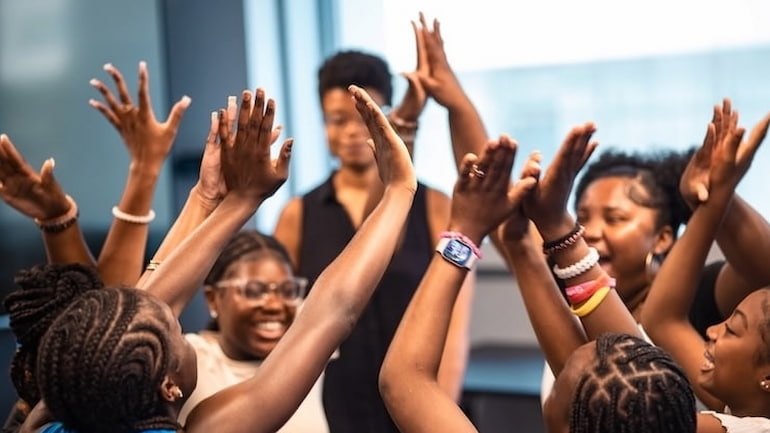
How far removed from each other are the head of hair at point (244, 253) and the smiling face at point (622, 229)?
0.68m

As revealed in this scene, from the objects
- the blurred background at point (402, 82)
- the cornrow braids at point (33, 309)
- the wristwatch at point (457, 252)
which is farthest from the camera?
the blurred background at point (402, 82)

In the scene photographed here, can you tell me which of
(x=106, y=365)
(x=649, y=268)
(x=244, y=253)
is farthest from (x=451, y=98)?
(x=106, y=365)

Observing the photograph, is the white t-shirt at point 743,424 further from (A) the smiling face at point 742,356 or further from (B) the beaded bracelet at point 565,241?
(B) the beaded bracelet at point 565,241

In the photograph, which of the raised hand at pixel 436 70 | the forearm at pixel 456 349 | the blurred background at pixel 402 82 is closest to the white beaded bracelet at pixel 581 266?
the raised hand at pixel 436 70

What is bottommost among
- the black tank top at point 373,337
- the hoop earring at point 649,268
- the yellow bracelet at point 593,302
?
the black tank top at point 373,337

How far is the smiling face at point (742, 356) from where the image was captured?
151cm

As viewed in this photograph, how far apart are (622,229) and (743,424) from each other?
649 millimetres

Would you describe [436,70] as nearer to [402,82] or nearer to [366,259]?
[366,259]

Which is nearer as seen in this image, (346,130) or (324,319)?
(324,319)

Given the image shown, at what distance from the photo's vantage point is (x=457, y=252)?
1.50 metres

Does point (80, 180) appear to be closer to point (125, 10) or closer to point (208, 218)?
point (125, 10)

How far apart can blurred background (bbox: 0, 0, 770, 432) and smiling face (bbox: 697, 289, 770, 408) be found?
1.66m

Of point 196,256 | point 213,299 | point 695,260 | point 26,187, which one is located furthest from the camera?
point 213,299

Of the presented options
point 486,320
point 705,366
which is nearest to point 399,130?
point 705,366
